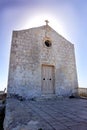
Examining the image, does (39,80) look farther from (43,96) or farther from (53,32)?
(53,32)

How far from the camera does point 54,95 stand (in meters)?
8.23

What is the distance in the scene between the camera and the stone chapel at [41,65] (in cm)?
756

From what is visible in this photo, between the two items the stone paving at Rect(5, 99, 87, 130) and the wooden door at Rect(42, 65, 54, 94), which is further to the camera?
the wooden door at Rect(42, 65, 54, 94)

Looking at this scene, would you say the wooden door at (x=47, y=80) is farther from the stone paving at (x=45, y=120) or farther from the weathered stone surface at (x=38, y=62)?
the stone paving at (x=45, y=120)

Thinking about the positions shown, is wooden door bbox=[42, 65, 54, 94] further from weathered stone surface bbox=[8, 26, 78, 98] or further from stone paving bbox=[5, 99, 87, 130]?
stone paving bbox=[5, 99, 87, 130]

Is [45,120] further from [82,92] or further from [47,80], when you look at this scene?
[82,92]

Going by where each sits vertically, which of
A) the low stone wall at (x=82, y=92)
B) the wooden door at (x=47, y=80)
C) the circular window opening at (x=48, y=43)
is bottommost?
the low stone wall at (x=82, y=92)

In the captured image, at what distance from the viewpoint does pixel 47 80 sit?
8383mm

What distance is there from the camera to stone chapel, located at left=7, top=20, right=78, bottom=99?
7.56 meters

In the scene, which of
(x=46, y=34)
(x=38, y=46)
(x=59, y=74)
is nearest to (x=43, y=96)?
(x=59, y=74)

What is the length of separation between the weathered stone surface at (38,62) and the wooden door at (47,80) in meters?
0.21

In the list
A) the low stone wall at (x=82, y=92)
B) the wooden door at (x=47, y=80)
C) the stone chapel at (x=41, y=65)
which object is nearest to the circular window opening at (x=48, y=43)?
the stone chapel at (x=41, y=65)

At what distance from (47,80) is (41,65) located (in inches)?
42.6

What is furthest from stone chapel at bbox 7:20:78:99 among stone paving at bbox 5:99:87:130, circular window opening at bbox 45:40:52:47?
stone paving at bbox 5:99:87:130
